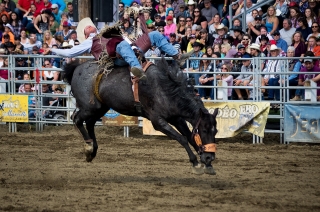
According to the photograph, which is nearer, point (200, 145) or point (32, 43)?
point (200, 145)

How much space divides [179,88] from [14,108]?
7281 mm

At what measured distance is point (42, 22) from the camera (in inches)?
761

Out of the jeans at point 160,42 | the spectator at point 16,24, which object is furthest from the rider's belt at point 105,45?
the spectator at point 16,24

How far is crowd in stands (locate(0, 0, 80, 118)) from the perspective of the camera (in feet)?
49.2

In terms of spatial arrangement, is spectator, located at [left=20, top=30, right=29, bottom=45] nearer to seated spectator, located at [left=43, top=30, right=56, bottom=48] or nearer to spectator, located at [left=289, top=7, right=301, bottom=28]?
seated spectator, located at [left=43, top=30, right=56, bottom=48]

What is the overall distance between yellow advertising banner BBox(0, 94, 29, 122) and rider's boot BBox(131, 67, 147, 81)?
6.78 m

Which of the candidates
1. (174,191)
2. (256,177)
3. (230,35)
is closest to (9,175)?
(174,191)

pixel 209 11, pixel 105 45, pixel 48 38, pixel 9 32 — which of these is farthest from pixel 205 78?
pixel 9 32

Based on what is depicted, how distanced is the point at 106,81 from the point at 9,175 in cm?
190

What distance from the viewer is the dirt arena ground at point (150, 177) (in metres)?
7.20

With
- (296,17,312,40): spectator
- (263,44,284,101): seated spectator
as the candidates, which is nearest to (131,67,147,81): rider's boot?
(263,44,284,101): seated spectator

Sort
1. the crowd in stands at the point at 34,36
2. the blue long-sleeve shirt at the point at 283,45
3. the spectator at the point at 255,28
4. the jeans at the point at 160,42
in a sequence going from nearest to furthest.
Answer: the jeans at the point at 160,42
the blue long-sleeve shirt at the point at 283,45
the crowd in stands at the point at 34,36
the spectator at the point at 255,28

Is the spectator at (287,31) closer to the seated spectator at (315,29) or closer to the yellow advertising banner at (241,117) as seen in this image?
the seated spectator at (315,29)

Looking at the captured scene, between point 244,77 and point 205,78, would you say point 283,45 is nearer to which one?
point 244,77
